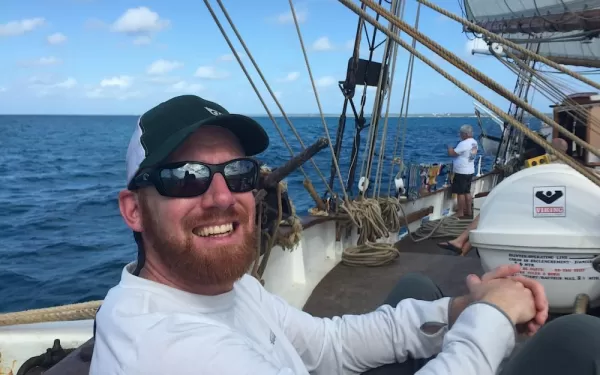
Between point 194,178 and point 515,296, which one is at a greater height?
point 194,178

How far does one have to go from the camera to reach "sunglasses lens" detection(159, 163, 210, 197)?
4.17ft

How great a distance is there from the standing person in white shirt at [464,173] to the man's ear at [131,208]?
20.0 ft

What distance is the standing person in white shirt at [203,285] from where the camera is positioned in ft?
3.57

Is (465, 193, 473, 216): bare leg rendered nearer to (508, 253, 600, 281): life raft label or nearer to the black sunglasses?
(508, 253, 600, 281): life raft label

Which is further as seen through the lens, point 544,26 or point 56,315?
point 544,26

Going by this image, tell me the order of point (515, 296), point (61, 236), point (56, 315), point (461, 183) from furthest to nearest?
point (61, 236)
point (461, 183)
point (56, 315)
point (515, 296)

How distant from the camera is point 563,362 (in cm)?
119

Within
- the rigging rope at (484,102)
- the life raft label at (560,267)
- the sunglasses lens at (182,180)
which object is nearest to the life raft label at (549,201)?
the life raft label at (560,267)

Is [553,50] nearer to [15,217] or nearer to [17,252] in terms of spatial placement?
[17,252]

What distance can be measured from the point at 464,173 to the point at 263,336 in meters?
6.07

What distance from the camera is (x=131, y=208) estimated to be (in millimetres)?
1364

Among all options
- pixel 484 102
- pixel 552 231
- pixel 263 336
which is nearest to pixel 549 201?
pixel 552 231

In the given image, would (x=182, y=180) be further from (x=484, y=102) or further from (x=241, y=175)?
(x=484, y=102)

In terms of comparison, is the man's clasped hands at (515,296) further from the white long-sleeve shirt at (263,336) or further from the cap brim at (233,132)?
the cap brim at (233,132)
